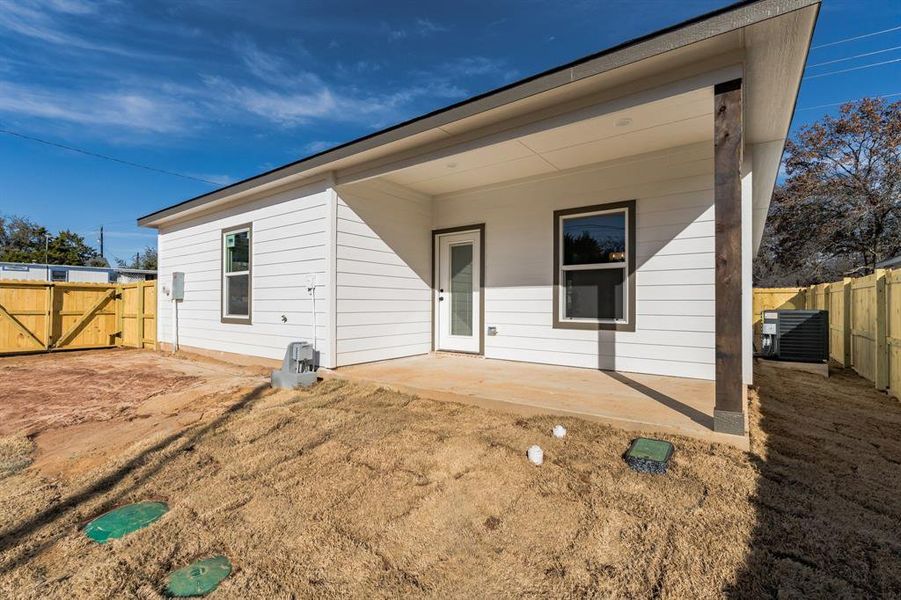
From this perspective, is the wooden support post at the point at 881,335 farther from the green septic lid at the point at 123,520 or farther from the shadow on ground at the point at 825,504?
the green septic lid at the point at 123,520

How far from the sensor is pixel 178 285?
A: 7.95 meters

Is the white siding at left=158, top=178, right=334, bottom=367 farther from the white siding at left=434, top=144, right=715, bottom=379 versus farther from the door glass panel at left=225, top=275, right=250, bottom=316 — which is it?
the white siding at left=434, top=144, right=715, bottom=379

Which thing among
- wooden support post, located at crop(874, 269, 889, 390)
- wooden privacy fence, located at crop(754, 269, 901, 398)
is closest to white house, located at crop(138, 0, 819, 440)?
wooden privacy fence, located at crop(754, 269, 901, 398)

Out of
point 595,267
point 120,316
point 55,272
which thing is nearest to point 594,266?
point 595,267

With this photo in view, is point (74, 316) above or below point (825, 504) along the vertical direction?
above

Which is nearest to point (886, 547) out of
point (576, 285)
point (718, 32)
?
point (718, 32)

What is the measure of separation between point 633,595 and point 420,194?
5895mm

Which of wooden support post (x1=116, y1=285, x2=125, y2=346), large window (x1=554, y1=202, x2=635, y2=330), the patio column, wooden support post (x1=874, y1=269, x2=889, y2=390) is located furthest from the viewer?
wooden support post (x1=116, y1=285, x2=125, y2=346)

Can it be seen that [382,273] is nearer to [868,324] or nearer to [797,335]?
[868,324]

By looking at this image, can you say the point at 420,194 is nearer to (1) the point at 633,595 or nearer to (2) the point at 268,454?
(2) the point at 268,454

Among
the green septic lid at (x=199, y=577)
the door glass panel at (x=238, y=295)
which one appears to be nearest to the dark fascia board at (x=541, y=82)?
the door glass panel at (x=238, y=295)

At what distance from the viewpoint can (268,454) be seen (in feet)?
9.70

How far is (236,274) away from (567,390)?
565 centimetres

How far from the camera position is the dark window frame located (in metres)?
6.53
